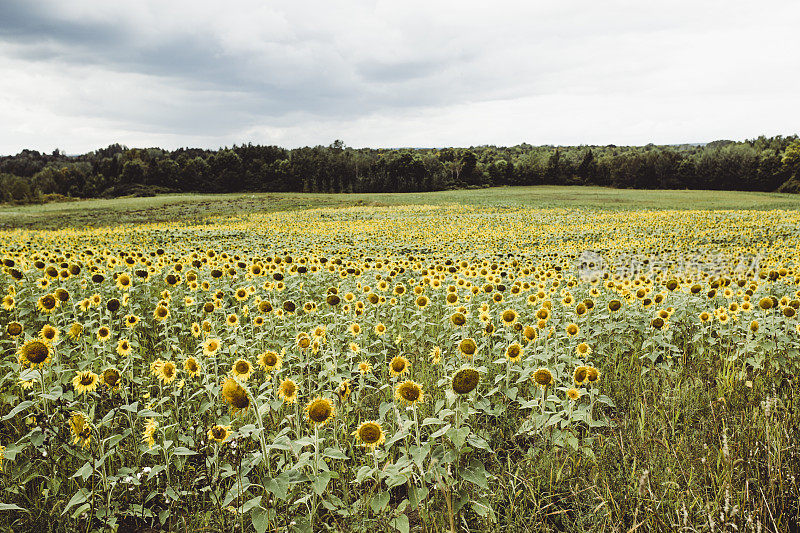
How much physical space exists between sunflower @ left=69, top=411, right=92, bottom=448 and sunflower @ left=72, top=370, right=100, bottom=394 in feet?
1.35

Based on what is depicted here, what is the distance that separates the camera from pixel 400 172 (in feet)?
278

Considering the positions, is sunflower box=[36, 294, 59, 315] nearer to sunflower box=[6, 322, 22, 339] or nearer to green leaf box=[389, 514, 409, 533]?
sunflower box=[6, 322, 22, 339]

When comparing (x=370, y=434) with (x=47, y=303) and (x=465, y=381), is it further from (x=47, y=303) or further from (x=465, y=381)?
(x=47, y=303)

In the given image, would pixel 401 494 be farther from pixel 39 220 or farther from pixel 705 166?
pixel 705 166

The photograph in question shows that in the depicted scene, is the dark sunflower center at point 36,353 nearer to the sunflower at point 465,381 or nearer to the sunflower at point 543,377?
the sunflower at point 465,381

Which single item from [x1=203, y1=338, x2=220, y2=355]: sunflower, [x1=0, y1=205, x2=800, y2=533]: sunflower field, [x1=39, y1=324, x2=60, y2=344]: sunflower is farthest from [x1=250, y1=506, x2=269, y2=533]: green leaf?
[x1=39, y1=324, x2=60, y2=344]: sunflower

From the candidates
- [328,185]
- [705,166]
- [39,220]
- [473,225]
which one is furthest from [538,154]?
[39,220]

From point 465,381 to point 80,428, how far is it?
218 cm

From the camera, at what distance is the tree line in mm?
76688

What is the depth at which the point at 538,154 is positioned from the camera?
336ft

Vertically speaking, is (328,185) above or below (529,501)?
above

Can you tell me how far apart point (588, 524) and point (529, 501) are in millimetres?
339

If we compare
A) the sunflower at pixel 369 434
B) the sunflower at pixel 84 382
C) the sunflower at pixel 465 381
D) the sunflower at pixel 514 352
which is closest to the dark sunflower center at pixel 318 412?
the sunflower at pixel 369 434

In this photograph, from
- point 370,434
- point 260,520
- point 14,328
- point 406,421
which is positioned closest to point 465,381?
point 406,421
